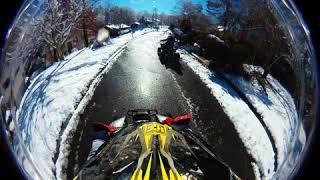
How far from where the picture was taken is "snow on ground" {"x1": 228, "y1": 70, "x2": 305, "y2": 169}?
2620 mm

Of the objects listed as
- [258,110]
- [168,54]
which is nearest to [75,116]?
[168,54]

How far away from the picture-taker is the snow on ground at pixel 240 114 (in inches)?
128

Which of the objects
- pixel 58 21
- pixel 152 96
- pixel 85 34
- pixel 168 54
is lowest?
pixel 152 96

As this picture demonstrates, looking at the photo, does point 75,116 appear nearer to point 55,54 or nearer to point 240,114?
point 55,54

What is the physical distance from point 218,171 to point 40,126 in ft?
6.34

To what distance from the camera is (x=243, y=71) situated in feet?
11.2

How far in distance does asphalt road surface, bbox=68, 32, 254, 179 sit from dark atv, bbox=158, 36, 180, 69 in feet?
0.17

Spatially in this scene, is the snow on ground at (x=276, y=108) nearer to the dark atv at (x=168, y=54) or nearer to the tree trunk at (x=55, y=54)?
the dark atv at (x=168, y=54)

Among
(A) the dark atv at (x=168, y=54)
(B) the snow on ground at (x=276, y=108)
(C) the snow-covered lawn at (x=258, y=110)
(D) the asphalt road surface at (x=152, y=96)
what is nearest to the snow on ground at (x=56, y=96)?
(D) the asphalt road surface at (x=152, y=96)

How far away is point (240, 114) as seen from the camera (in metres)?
3.63

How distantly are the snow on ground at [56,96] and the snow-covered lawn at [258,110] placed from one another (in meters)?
1.05

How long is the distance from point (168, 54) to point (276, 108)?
1.38m

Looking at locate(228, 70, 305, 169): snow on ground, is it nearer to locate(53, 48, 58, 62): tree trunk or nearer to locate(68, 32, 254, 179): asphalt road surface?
locate(68, 32, 254, 179): asphalt road surface

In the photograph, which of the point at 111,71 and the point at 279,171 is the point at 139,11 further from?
the point at 279,171
